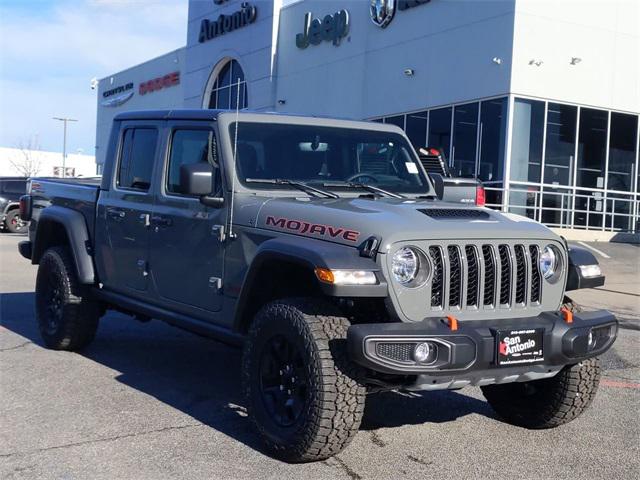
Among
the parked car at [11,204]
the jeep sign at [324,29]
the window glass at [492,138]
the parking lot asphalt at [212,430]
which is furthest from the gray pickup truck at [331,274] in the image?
the parked car at [11,204]

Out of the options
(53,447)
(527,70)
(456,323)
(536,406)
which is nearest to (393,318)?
(456,323)

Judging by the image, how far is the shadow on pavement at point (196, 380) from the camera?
17.1 feet

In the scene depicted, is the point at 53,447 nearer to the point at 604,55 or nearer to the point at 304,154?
the point at 304,154

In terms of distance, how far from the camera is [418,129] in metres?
21.9

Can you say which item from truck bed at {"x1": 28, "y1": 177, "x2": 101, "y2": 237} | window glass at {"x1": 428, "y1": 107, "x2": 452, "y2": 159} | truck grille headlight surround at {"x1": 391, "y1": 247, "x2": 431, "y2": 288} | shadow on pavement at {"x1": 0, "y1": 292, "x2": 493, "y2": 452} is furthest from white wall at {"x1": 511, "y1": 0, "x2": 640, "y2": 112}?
truck grille headlight surround at {"x1": 391, "y1": 247, "x2": 431, "y2": 288}

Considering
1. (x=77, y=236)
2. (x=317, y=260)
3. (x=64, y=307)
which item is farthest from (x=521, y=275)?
(x=64, y=307)

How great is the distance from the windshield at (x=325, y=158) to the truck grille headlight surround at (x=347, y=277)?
53.2 inches

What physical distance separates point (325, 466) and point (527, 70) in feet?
53.8

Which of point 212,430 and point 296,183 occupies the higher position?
point 296,183

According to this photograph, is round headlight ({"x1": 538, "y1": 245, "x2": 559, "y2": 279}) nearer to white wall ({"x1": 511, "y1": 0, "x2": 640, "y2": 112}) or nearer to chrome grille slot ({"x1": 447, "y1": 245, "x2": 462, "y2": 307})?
chrome grille slot ({"x1": 447, "y1": 245, "x2": 462, "y2": 307})

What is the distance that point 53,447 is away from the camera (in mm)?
4504

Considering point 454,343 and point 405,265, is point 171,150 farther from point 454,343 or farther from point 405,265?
point 454,343

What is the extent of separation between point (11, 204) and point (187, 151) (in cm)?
2055

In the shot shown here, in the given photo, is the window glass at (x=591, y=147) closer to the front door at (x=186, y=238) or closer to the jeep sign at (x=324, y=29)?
the jeep sign at (x=324, y=29)
